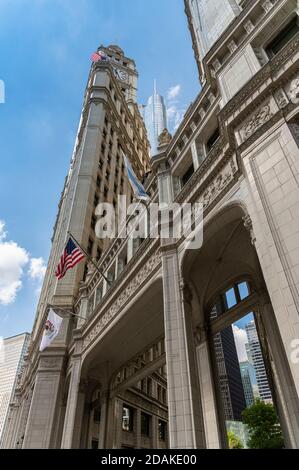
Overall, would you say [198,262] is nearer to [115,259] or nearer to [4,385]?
[115,259]

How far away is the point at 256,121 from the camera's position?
10.1 metres

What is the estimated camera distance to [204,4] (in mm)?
23297

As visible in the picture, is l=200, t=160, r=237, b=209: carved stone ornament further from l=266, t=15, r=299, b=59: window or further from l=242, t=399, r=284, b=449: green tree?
l=242, t=399, r=284, b=449: green tree

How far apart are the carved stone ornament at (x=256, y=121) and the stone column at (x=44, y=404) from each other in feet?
68.5

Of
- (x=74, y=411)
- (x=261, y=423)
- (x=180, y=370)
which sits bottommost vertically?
(x=180, y=370)

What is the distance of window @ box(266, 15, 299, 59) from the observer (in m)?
11.4

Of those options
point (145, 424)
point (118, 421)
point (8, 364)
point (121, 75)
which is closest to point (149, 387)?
point (145, 424)

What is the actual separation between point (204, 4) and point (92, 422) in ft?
111

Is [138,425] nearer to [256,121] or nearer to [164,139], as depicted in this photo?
[164,139]

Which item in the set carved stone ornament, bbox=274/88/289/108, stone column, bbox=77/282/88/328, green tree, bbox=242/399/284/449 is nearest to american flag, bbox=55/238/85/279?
stone column, bbox=77/282/88/328

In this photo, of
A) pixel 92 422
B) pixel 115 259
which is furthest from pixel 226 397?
pixel 115 259

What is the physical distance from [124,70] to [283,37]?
7184cm

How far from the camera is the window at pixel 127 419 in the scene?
28253mm

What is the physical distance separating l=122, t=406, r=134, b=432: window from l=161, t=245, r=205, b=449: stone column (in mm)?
22114
